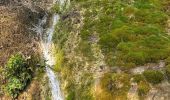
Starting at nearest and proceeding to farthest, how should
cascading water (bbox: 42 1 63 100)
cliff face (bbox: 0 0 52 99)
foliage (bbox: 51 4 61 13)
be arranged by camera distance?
cascading water (bbox: 42 1 63 100) < cliff face (bbox: 0 0 52 99) < foliage (bbox: 51 4 61 13)

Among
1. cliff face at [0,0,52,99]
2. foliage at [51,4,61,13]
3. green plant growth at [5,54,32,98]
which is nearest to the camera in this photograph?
green plant growth at [5,54,32,98]

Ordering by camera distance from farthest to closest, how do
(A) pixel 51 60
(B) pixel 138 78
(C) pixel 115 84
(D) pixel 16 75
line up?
1. (A) pixel 51 60
2. (D) pixel 16 75
3. (C) pixel 115 84
4. (B) pixel 138 78

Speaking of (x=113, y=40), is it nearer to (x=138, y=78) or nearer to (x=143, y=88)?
(x=138, y=78)

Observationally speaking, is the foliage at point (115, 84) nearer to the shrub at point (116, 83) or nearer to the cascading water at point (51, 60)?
the shrub at point (116, 83)

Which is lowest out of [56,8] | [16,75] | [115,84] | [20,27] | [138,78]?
[16,75]

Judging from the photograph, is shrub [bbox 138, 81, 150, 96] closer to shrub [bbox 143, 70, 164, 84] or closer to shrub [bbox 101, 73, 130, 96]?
shrub [bbox 143, 70, 164, 84]

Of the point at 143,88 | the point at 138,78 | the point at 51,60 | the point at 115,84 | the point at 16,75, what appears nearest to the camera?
the point at 143,88

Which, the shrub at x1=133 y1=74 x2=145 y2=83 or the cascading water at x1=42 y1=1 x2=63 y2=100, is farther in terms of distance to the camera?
the cascading water at x1=42 y1=1 x2=63 y2=100

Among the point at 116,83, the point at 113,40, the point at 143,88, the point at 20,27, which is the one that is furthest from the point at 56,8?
the point at 143,88

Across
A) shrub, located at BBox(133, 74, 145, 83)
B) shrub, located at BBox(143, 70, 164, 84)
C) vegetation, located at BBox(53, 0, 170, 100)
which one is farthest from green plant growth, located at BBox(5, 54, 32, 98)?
shrub, located at BBox(143, 70, 164, 84)
